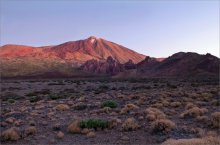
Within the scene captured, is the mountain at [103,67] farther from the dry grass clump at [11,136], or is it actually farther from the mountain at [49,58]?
the dry grass clump at [11,136]

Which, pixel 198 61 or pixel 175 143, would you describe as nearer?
pixel 175 143

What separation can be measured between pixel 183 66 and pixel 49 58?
76.9 metres

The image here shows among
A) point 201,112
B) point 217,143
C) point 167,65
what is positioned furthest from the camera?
point 167,65

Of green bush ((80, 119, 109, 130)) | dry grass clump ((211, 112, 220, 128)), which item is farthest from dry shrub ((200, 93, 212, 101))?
green bush ((80, 119, 109, 130))

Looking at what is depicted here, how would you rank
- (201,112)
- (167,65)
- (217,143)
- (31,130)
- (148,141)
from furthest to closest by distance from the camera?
Result: (167,65), (201,112), (31,130), (148,141), (217,143)

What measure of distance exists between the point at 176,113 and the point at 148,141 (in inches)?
247

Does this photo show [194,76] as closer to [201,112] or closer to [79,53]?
[201,112]

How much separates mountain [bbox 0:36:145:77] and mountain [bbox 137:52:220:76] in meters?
27.8

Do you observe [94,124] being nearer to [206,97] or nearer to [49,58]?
[206,97]

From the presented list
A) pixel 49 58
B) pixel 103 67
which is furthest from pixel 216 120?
pixel 49 58

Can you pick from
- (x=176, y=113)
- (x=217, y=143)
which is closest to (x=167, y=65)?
(x=176, y=113)

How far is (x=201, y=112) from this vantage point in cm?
1670

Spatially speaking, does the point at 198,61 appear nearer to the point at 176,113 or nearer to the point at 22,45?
the point at 176,113

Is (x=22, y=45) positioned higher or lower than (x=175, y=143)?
higher
